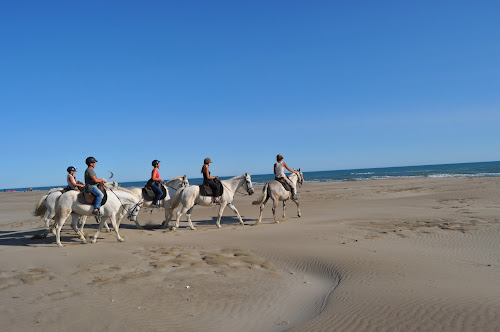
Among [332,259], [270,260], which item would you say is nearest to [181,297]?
[270,260]

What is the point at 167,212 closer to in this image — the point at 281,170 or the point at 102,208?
the point at 102,208

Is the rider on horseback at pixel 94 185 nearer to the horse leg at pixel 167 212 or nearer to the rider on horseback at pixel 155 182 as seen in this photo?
the rider on horseback at pixel 155 182

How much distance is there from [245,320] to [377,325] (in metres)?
1.80

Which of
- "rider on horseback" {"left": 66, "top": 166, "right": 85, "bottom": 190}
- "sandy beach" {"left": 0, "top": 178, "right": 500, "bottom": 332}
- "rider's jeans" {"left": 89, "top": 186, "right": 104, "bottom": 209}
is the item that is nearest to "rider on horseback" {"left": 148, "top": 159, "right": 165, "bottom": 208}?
"sandy beach" {"left": 0, "top": 178, "right": 500, "bottom": 332}

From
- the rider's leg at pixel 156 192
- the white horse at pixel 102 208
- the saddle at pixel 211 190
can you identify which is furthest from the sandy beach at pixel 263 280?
the saddle at pixel 211 190

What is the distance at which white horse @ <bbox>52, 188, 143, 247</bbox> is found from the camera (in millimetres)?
9555

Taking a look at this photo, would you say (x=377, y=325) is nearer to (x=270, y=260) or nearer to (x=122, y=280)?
(x=270, y=260)

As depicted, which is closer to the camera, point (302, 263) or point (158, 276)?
point (158, 276)

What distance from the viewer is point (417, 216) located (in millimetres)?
13352

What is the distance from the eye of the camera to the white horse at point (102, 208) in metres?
9.55

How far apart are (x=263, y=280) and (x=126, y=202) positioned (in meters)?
6.34

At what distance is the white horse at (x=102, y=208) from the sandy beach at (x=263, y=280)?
564mm

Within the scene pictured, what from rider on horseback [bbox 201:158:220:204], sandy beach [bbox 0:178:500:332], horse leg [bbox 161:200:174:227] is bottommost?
sandy beach [bbox 0:178:500:332]

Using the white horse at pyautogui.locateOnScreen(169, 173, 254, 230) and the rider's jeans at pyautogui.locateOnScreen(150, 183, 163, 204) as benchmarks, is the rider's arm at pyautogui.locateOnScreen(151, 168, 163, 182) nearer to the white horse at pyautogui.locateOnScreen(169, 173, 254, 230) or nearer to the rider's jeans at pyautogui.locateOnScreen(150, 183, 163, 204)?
the rider's jeans at pyautogui.locateOnScreen(150, 183, 163, 204)
